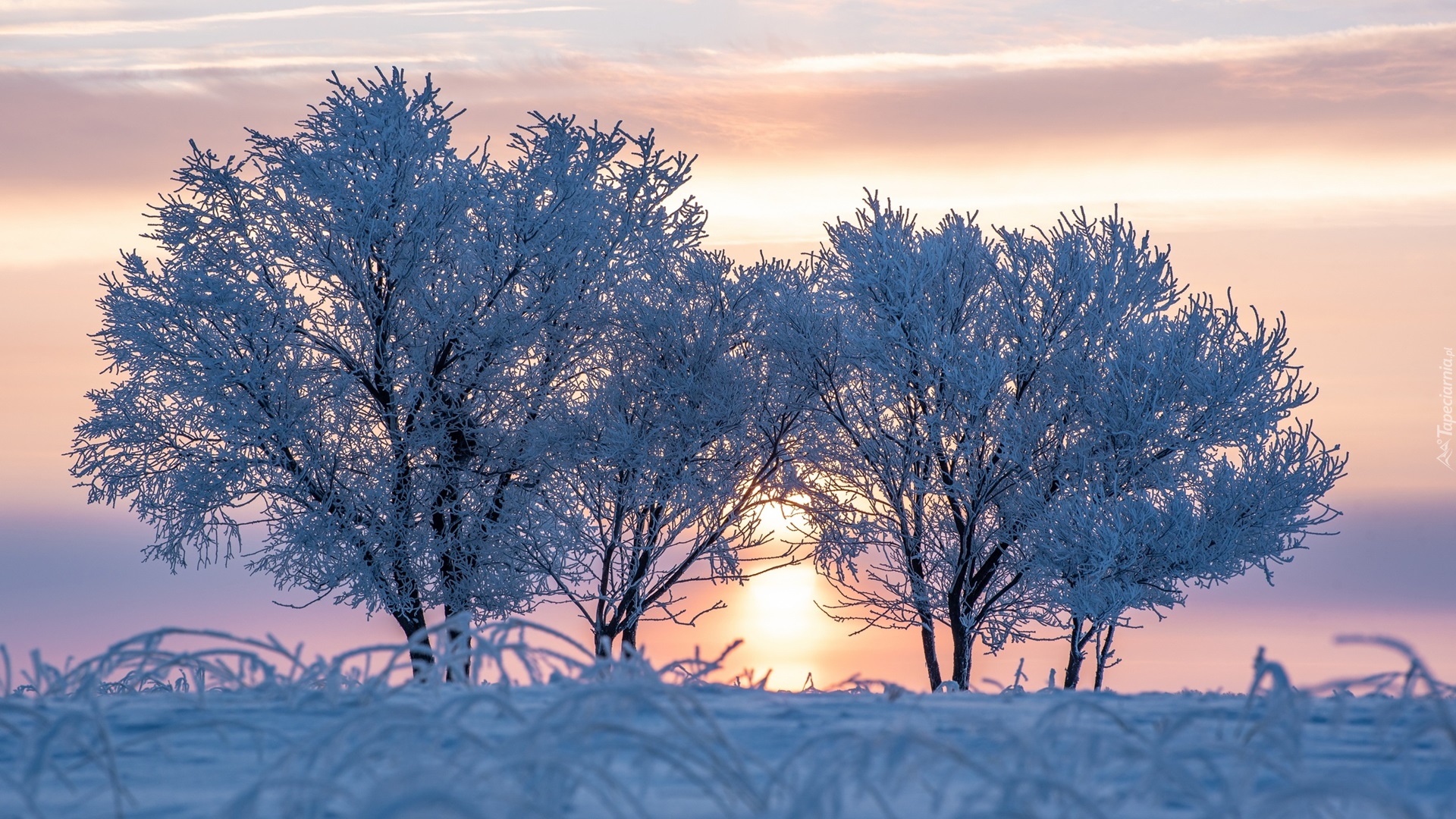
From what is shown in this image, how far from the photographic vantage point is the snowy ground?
2.39 meters

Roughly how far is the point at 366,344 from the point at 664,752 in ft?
54.7

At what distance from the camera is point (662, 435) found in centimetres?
1961

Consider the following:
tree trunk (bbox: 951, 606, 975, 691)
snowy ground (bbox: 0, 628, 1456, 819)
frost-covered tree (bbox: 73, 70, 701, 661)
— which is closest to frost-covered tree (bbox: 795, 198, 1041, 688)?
tree trunk (bbox: 951, 606, 975, 691)

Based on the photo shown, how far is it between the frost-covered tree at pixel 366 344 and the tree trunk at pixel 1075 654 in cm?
857

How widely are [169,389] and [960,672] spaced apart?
1271 cm

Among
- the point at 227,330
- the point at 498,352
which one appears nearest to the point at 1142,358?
the point at 498,352

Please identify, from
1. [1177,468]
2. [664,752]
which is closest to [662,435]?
[1177,468]

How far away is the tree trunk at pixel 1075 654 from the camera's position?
66.0ft

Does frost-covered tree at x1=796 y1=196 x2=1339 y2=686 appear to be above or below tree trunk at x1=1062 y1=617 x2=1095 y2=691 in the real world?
above

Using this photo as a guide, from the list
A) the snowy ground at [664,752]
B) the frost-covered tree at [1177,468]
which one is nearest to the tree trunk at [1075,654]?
the frost-covered tree at [1177,468]

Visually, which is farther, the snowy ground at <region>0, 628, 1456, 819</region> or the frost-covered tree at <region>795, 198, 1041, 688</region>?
the frost-covered tree at <region>795, 198, 1041, 688</region>

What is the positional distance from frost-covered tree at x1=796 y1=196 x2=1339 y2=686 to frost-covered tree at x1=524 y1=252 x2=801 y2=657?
44.1 inches

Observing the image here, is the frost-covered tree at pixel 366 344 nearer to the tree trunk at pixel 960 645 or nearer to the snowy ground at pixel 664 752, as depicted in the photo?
the tree trunk at pixel 960 645

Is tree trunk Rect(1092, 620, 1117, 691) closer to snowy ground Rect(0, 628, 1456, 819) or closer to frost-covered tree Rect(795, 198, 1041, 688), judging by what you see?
frost-covered tree Rect(795, 198, 1041, 688)
